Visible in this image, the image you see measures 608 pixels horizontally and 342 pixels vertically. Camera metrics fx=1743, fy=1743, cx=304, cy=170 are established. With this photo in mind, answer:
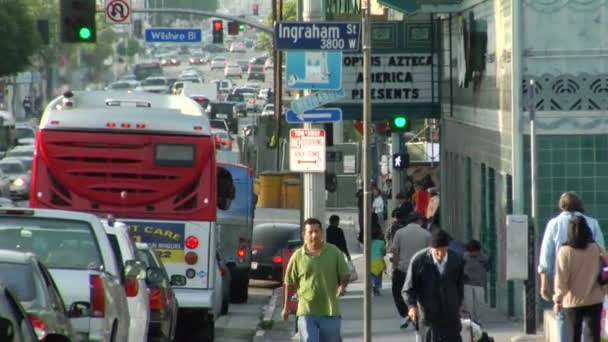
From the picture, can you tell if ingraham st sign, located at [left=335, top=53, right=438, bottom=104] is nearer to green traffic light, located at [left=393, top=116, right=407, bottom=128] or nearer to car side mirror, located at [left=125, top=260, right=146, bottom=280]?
green traffic light, located at [left=393, top=116, right=407, bottom=128]

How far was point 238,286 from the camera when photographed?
2888 centimetres

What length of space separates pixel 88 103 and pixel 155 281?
5.93 meters

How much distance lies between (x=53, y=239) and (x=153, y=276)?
119cm

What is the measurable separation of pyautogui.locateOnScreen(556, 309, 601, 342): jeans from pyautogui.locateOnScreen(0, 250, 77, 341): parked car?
4.83 m

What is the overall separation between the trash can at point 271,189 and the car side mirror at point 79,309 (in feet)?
111

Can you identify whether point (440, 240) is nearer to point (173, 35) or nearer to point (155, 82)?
point (173, 35)

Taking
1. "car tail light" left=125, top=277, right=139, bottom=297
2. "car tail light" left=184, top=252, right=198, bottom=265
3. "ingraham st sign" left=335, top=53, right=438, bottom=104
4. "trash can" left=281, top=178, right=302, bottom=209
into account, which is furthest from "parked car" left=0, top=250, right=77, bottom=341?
"trash can" left=281, top=178, right=302, bottom=209

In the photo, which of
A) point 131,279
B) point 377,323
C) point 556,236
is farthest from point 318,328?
point 377,323

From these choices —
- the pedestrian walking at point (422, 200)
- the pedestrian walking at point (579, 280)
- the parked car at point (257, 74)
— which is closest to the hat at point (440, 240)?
the pedestrian walking at point (579, 280)

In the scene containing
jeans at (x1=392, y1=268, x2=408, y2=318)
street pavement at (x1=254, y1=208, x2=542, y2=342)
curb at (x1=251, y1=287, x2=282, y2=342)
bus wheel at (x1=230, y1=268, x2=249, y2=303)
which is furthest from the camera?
bus wheel at (x1=230, y1=268, x2=249, y2=303)

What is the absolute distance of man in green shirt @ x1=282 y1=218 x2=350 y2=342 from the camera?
15281 millimetres

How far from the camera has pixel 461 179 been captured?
3058 cm

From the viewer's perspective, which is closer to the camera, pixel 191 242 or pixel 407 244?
pixel 407 244

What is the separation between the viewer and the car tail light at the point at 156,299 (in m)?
17.4
